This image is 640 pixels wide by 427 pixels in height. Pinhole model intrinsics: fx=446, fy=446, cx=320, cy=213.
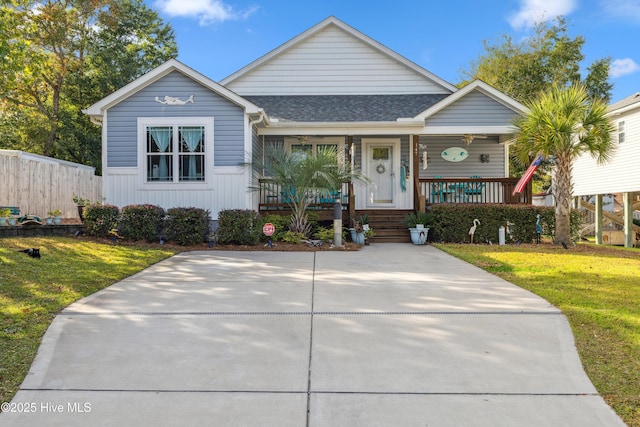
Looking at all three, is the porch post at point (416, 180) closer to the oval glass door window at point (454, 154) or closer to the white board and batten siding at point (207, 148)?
the oval glass door window at point (454, 154)

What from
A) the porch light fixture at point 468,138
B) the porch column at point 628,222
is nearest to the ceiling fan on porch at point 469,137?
the porch light fixture at point 468,138

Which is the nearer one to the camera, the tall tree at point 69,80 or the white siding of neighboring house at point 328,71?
the white siding of neighboring house at point 328,71

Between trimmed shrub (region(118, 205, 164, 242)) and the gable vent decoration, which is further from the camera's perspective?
the gable vent decoration

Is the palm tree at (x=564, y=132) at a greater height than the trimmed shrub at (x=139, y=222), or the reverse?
the palm tree at (x=564, y=132)

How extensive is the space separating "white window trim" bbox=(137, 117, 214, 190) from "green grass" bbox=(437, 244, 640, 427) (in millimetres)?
6439

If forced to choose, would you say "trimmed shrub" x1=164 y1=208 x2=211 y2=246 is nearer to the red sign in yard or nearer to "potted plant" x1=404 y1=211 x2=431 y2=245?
the red sign in yard

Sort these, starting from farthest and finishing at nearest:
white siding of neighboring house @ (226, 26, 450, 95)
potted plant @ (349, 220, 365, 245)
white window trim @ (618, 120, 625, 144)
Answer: white window trim @ (618, 120, 625, 144) → white siding of neighboring house @ (226, 26, 450, 95) → potted plant @ (349, 220, 365, 245)

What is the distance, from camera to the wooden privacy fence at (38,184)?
12023 mm

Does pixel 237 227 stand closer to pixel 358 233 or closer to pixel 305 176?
pixel 305 176

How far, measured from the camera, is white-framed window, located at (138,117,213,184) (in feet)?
38.5

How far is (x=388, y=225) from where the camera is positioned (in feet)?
41.8

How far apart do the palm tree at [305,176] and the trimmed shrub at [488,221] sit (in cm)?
266

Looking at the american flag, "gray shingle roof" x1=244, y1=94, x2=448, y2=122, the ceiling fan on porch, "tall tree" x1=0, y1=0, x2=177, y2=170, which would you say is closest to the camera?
the american flag

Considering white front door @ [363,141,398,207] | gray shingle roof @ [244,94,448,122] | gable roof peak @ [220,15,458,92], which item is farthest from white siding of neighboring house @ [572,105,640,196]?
white front door @ [363,141,398,207]
